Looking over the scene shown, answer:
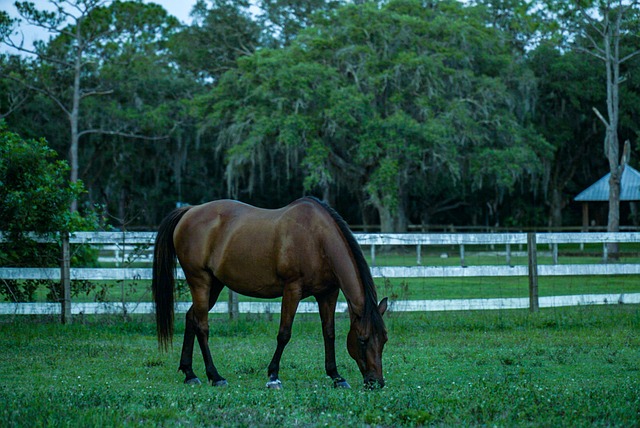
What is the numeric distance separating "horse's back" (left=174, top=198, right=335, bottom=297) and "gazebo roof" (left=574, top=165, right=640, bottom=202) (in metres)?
29.2

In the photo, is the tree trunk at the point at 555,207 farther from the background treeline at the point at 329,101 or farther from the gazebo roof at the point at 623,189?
the gazebo roof at the point at 623,189

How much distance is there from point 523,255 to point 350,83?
9902 millimetres

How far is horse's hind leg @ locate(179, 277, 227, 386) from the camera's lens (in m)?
7.22

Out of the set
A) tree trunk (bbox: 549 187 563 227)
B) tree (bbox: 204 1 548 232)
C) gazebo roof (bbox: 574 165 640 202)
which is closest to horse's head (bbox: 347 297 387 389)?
tree (bbox: 204 1 548 232)

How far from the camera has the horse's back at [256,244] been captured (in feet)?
23.6

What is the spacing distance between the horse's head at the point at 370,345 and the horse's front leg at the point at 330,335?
0.31 metres

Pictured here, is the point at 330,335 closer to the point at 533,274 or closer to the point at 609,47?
the point at 533,274

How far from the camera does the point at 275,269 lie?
735 centimetres

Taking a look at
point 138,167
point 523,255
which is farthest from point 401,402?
point 138,167

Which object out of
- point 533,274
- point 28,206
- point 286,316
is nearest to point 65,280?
point 28,206

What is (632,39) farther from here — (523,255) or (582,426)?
(582,426)

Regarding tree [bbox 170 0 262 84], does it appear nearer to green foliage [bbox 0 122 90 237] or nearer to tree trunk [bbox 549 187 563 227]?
tree trunk [bbox 549 187 563 227]

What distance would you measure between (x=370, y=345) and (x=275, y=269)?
4.02 feet

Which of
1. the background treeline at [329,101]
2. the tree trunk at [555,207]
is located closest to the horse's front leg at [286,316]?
the background treeline at [329,101]
